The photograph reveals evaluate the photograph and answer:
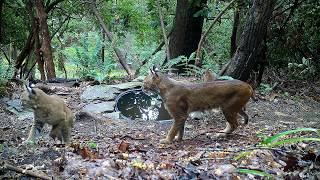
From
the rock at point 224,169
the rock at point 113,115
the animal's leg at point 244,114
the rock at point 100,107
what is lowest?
the rock at point 113,115

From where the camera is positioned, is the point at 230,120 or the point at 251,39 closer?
the point at 230,120

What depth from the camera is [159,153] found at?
6492 mm

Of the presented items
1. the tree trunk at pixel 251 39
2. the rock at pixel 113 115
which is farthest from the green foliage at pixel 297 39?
the rock at pixel 113 115

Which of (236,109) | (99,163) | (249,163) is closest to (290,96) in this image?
(236,109)

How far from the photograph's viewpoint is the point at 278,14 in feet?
41.1

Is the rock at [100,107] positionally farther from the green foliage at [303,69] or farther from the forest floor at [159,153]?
the green foliage at [303,69]

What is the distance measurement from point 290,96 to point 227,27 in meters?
7.84

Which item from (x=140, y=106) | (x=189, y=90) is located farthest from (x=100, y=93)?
(x=189, y=90)

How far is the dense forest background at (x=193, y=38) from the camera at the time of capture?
36.2 ft

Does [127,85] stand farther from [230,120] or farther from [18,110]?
[230,120]

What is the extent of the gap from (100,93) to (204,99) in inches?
164

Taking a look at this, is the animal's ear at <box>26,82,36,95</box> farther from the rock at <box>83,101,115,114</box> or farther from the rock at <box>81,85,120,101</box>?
the rock at <box>81,85,120,101</box>

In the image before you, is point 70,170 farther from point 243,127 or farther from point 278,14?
point 278,14

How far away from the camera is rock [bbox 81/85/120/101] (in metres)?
11.1
